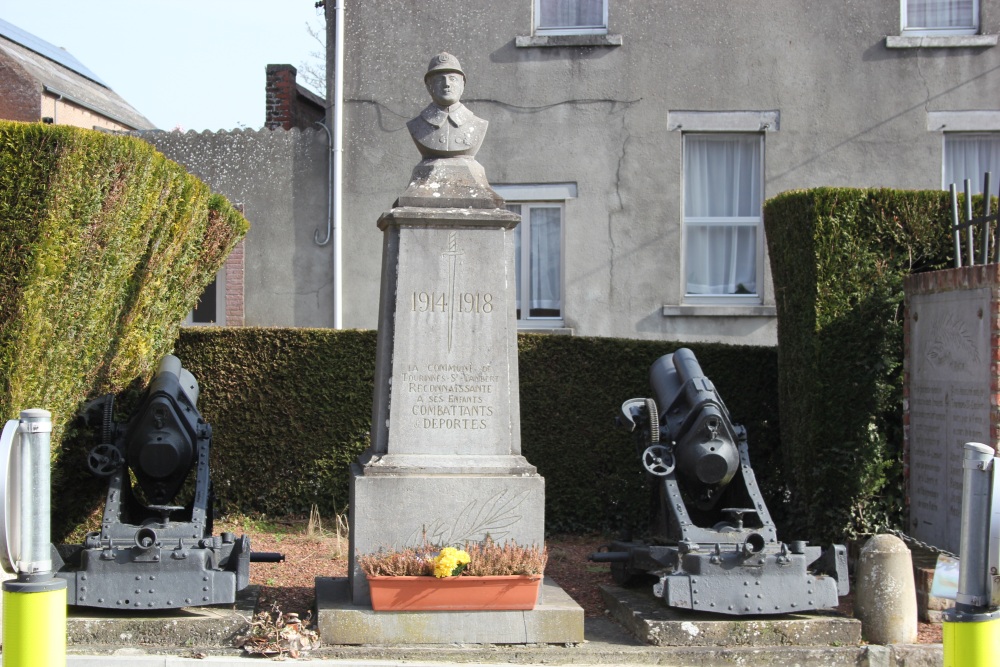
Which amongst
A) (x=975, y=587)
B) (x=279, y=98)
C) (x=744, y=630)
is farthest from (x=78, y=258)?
Result: (x=279, y=98)

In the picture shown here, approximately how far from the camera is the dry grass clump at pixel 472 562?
6.76 metres

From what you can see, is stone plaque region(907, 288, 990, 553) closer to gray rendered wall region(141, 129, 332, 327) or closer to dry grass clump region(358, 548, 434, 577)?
dry grass clump region(358, 548, 434, 577)

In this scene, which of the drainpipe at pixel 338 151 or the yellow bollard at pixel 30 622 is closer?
the yellow bollard at pixel 30 622

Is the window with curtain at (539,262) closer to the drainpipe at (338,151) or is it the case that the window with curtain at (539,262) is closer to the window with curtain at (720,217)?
the window with curtain at (720,217)

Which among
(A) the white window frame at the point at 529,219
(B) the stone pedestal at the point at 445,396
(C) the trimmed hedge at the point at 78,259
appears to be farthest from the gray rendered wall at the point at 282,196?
(B) the stone pedestal at the point at 445,396

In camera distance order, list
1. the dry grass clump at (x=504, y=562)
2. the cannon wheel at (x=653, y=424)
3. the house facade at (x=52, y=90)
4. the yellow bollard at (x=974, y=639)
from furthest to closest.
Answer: the house facade at (x=52, y=90) < the cannon wheel at (x=653, y=424) < the dry grass clump at (x=504, y=562) < the yellow bollard at (x=974, y=639)

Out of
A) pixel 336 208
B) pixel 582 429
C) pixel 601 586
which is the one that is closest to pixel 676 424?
pixel 601 586

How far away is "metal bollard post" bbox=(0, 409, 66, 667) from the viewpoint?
4.22 metres

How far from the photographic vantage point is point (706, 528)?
783cm

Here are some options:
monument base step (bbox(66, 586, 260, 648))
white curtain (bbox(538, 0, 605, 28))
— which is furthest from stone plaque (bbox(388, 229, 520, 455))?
white curtain (bbox(538, 0, 605, 28))

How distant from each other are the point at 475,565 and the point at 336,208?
7.69m

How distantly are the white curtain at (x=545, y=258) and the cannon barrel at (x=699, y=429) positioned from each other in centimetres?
554

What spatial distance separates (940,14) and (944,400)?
7221 mm

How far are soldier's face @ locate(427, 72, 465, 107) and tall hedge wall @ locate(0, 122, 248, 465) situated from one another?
7.36 ft
